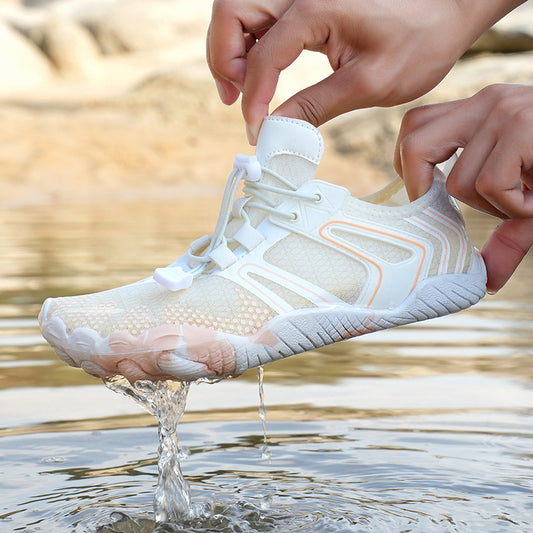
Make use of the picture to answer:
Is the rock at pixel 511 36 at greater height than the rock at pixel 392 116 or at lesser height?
greater

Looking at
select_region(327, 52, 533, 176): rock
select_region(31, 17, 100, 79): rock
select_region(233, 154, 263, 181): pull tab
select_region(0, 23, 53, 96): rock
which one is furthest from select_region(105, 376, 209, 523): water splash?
select_region(31, 17, 100, 79): rock

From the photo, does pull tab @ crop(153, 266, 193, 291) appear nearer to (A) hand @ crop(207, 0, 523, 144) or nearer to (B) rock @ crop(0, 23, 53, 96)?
(A) hand @ crop(207, 0, 523, 144)

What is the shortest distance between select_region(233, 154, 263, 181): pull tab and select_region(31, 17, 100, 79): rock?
45.5ft

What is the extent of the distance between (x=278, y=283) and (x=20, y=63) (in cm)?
1404

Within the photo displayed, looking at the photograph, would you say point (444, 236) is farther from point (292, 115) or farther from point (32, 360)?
point (32, 360)

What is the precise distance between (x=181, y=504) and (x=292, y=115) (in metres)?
0.66

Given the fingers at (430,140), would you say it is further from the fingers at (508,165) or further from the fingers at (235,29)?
the fingers at (235,29)

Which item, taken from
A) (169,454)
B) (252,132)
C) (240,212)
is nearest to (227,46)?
(252,132)

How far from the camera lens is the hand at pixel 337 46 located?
60.6 inches

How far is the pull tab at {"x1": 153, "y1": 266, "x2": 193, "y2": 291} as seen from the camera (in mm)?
1475

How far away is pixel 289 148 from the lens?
1.58 meters

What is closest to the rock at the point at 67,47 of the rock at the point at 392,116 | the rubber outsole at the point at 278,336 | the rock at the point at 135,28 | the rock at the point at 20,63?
the rock at the point at 20,63

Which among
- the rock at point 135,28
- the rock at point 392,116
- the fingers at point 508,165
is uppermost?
the rock at point 135,28

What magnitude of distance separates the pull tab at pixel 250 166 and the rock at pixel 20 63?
13382mm
